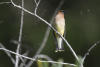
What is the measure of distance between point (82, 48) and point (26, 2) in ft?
4.00

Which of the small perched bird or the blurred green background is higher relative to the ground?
the small perched bird

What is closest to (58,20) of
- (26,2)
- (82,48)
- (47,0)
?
(47,0)

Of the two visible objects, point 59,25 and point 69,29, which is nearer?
point 59,25

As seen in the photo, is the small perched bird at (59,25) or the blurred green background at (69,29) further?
the blurred green background at (69,29)

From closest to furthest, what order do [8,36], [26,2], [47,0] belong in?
[47,0] < [26,2] < [8,36]

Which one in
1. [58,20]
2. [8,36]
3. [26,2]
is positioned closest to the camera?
[58,20]

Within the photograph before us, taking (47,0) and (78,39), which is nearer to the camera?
(47,0)

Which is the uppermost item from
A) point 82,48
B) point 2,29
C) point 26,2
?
point 26,2

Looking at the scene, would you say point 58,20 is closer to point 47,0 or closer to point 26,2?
point 47,0

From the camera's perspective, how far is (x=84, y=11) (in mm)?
6520

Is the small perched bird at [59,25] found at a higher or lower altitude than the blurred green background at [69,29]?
higher

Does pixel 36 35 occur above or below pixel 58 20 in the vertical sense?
below

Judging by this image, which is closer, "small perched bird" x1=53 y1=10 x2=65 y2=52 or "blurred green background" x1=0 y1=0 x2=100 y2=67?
"small perched bird" x1=53 y1=10 x2=65 y2=52

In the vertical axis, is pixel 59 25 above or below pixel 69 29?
above
